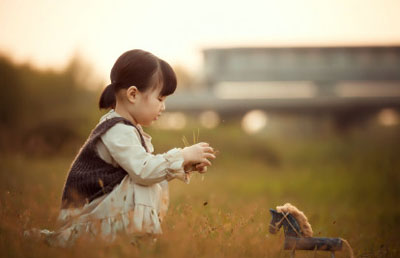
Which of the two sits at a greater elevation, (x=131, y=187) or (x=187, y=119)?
(x=131, y=187)

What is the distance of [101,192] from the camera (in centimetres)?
305

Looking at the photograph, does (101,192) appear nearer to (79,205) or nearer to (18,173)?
(79,205)

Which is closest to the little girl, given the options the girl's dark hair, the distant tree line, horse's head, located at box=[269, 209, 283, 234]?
→ the girl's dark hair

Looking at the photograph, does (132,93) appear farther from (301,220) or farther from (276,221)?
(301,220)

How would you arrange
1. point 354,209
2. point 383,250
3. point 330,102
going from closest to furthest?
1. point 383,250
2. point 354,209
3. point 330,102

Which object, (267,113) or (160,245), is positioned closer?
(160,245)

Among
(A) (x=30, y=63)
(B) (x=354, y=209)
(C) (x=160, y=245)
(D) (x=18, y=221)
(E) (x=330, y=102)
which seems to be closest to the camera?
(C) (x=160, y=245)

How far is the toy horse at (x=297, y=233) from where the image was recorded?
9.32ft

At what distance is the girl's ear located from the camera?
312cm

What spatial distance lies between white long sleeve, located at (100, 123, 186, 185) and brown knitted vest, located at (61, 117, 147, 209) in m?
0.07

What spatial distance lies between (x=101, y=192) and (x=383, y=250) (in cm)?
238

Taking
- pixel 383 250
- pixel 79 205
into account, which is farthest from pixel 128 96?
pixel 383 250

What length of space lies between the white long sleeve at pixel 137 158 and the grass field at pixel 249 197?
35 centimetres

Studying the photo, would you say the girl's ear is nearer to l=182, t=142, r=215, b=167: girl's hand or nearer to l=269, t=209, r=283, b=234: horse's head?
l=182, t=142, r=215, b=167: girl's hand
